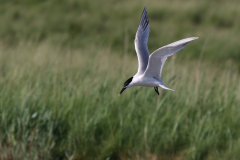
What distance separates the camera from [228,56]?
292 inches

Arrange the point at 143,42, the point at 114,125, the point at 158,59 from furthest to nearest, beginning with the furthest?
1. the point at 114,125
2. the point at 143,42
3. the point at 158,59

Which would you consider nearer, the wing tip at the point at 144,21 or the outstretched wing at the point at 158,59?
the outstretched wing at the point at 158,59

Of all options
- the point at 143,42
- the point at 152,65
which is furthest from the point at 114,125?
the point at 152,65

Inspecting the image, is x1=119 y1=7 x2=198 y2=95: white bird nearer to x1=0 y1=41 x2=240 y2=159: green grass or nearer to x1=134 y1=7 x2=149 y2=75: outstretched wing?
x1=134 y1=7 x2=149 y2=75: outstretched wing

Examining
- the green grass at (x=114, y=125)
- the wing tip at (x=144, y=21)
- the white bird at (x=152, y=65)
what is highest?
the wing tip at (x=144, y=21)

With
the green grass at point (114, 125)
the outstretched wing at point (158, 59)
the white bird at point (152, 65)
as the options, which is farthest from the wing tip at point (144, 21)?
the green grass at point (114, 125)

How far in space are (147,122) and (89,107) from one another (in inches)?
22.0

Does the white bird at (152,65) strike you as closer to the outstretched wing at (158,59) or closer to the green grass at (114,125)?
the outstretched wing at (158,59)

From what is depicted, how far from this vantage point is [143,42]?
0.85 metres

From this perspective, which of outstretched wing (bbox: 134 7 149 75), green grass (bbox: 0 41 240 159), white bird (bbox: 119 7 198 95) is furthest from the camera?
green grass (bbox: 0 41 240 159)

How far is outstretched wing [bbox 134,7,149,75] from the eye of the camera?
0.71 m

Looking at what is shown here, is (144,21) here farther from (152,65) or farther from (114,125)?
(114,125)

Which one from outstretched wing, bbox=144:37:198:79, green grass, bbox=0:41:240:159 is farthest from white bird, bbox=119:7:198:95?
green grass, bbox=0:41:240:159

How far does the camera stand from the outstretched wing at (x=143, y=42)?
714mm
